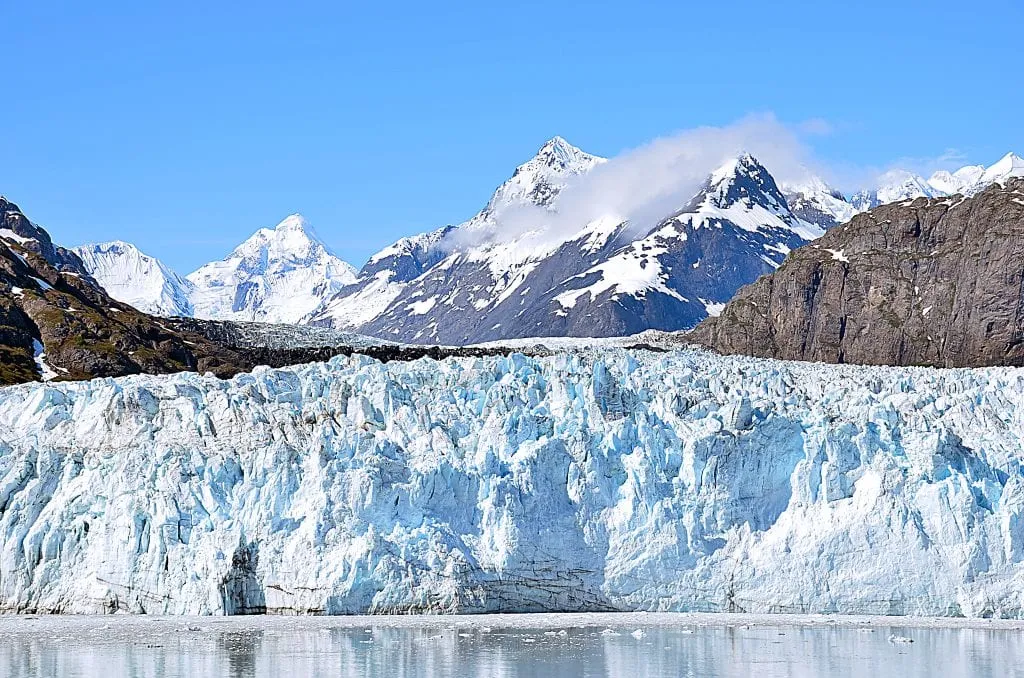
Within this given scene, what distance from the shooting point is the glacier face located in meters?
35.6

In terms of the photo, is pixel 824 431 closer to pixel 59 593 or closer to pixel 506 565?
pixel 506 565

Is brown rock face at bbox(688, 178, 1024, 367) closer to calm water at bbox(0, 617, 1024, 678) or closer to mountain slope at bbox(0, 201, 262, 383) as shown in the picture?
mountain slope at bbox(0, 201, 262, 383)

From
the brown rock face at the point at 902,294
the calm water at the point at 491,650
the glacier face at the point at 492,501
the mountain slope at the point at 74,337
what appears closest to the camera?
the calm water at the point at 491,650

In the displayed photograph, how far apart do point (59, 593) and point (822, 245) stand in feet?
438

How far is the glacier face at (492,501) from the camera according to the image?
35.6 meters

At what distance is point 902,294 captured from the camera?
13538 centimetres

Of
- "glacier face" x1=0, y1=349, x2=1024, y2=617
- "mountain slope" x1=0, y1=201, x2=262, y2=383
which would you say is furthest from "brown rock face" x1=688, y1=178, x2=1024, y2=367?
"glacier face" x1=0, y1=349, x2=1024, y2=617

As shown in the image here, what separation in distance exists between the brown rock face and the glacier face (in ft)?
278

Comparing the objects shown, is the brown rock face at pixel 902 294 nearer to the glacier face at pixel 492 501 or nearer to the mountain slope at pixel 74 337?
the mountain slope at pixel 74 337

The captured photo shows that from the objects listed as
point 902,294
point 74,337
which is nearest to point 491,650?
point 74,337

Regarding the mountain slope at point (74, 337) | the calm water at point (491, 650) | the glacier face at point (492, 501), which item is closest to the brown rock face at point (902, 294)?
the mountain slope at point (74, 337)

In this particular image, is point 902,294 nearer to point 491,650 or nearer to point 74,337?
point 74,337

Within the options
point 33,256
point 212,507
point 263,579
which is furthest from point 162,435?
point 33,256

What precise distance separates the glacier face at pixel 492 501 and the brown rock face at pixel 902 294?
8476cm
